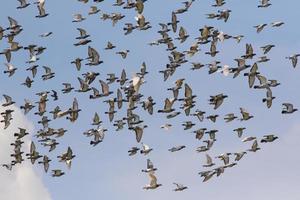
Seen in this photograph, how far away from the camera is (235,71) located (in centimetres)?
10050

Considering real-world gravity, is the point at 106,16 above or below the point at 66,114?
above

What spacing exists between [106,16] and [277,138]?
25419 millimetres

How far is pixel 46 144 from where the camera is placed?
4336 inches

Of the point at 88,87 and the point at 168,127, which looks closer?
the point at 88,87

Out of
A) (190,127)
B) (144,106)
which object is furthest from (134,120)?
(190,127)

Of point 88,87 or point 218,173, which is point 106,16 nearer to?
point 88,87

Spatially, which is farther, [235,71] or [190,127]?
[190,127]

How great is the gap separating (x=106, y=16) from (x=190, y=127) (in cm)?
1812

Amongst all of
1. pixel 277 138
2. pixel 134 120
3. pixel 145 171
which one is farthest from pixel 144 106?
pixel 277 138

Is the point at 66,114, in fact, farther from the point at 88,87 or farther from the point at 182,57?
the point at 182,57

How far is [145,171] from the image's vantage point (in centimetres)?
10788

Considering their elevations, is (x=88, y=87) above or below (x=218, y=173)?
above

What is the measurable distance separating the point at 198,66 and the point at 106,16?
12503 mm

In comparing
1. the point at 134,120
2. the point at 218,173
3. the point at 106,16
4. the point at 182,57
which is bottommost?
the point at 218,173
